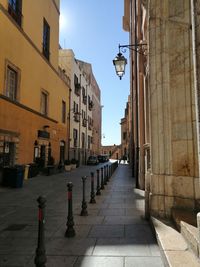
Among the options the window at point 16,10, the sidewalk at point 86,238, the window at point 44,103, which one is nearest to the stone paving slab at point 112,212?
the sidewalk at point 86,238

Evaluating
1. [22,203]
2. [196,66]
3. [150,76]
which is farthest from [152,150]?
[22,203]

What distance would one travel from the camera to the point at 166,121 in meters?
6.24

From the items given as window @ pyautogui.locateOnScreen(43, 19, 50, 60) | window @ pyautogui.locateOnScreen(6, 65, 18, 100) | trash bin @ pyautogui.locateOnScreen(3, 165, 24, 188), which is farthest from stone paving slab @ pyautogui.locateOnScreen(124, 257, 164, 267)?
window @ pyautogui.locateOnScreen(43, 19, 50, 60)

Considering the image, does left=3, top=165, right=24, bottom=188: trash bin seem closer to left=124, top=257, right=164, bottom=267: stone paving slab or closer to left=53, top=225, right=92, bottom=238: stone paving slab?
left=53, top=225, right=92, bottom=238: stone paving slab

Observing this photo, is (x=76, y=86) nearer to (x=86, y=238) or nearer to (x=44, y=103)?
(x=44, y=103)

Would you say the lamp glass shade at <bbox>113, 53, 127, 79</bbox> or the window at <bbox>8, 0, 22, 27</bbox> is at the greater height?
the window at <bbox>8, 0, 22, 27</bbox>

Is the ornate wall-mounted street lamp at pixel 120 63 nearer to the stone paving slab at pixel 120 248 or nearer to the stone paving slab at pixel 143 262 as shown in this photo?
the stone paving slab at pixel 120 248

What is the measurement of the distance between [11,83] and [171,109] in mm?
13004

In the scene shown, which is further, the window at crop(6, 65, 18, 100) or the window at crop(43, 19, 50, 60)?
the window at crop(43, 19, 50, 60)

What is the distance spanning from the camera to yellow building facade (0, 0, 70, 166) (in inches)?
617

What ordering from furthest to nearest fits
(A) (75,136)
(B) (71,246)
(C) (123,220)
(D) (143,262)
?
(A) (75,136)
(C) (123,220)
(B) (71,246)
(D) (143,262)

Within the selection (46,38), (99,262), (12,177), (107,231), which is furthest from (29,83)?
(99,262)

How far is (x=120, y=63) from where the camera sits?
1102 cm

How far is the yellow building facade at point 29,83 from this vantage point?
15.7 m
